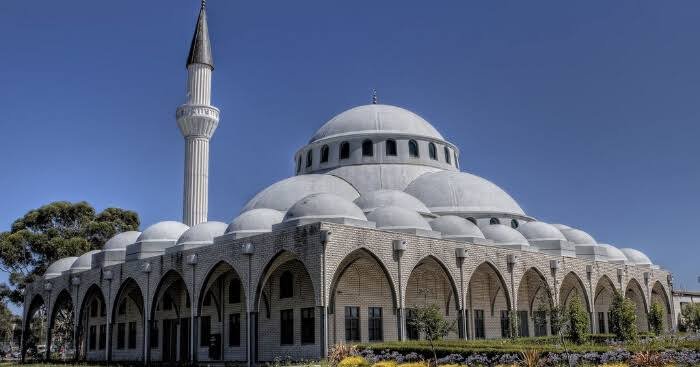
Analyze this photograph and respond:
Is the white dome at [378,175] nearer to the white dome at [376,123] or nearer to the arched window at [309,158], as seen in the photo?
the white dome at [376,123]

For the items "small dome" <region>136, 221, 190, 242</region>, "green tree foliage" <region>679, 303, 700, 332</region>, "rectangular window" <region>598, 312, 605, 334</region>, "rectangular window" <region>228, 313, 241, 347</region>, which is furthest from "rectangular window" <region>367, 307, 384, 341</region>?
"green tree foliage" <region>679, 303, 700, 332</region>

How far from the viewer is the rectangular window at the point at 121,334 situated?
3312cm

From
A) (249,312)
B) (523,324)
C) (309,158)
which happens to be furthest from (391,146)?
(249,312)

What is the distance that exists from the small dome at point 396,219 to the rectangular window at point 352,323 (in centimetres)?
333

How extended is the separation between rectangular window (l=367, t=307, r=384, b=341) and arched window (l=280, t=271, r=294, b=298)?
2.97 m

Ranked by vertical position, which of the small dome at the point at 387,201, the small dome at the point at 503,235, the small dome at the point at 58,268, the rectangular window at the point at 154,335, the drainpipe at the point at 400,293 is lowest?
the rectangular window at the point at 154,335

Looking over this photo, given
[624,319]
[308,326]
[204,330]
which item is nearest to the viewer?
[308,326]

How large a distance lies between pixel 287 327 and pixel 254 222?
13.3 ft

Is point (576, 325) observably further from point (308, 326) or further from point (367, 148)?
point (367, 148)

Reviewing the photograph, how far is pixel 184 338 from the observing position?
29.7 metres

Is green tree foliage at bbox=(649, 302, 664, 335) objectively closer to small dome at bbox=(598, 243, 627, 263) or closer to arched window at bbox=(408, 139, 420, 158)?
small dome at bbox=(598, 243, 627, 263)

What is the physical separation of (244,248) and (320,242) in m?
3.52

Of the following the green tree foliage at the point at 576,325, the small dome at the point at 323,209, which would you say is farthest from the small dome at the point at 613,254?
the small dome at the point at 323,209

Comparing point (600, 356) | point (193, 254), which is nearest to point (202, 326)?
point (193, 254)
